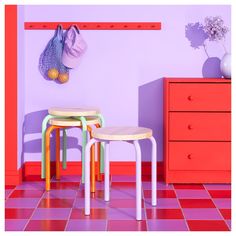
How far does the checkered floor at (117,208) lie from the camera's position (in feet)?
11.5

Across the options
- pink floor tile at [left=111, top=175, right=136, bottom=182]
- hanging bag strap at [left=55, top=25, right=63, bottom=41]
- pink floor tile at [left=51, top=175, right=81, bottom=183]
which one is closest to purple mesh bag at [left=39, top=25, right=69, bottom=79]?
hanging bag strap at [left=55, top=25, right=63, bottom=41]

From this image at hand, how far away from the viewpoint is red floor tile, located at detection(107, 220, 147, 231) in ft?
11.3

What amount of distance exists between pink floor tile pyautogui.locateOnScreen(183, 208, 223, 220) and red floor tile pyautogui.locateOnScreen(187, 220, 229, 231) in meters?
0.07

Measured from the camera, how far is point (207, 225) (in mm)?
3523

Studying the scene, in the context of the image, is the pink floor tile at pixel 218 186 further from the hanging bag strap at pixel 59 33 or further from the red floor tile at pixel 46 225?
the hanging bag strap at pixel 59 33

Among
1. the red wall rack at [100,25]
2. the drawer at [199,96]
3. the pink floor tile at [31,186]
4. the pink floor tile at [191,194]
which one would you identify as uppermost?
the red wall rack at [100,25]

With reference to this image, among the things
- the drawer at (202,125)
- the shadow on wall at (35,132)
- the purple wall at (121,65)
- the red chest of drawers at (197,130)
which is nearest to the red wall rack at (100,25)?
the purple wall at (121,65)

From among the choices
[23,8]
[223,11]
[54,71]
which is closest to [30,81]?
[54,71]

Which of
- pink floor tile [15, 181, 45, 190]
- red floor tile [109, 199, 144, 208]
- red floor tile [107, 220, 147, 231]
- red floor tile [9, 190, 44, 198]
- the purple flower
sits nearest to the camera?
red floor tile [107, 220, 147, 231]

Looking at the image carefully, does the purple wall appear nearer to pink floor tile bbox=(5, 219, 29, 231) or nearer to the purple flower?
the purple flower

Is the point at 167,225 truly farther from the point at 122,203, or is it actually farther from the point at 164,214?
the point at 122,203

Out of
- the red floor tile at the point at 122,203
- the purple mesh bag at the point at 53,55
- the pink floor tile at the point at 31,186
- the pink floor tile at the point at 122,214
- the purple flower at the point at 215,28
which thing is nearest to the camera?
the pink floor tile at the point at 122,214

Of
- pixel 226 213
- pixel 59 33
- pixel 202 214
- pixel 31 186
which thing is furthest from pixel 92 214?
pixel 59 33

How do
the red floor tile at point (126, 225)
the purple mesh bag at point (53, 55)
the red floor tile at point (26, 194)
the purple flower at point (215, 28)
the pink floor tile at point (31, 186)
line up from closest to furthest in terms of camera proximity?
the red floor tile at point (126, 225) < the red floor tile at point (26, 194) < the pink floor tile at point (31, 186) < the purple flower at point (215, 28) < the purple mesh bag at point (53, 55)
